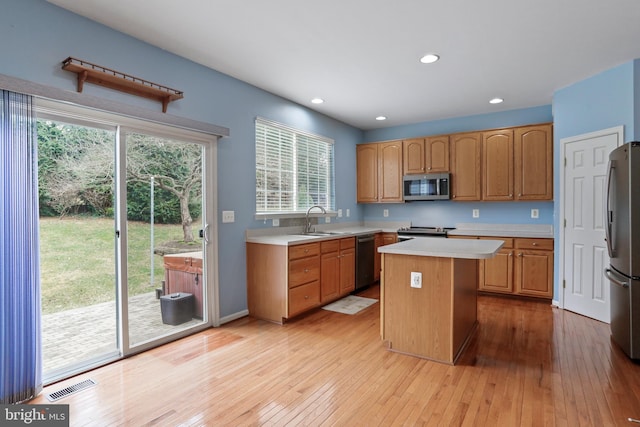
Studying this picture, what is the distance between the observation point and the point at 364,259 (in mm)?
4965

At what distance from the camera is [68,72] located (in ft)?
7.89

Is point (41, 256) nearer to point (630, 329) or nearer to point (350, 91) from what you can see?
point (350, 91)

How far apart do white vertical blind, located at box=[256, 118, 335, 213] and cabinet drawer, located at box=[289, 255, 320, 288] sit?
84 centimetres

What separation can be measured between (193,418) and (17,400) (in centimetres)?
113

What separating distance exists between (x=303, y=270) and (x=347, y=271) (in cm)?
100

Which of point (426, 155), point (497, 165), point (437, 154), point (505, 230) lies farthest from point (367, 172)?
point (505, 230)

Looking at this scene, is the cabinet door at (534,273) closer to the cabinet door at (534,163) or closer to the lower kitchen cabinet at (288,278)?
the cabinet door at (534,163)

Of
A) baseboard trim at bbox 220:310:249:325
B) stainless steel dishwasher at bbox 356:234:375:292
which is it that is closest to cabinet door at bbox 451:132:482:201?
stainless steel dishwasher at bbox 356:234:375:292

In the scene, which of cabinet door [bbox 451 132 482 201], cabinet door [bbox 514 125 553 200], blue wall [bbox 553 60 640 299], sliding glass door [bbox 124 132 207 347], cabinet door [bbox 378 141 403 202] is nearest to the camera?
sliding glass door [bbox 124 132 207 347]

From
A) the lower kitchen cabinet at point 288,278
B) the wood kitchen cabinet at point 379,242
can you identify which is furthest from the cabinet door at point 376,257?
the lower kitchen cabinet at point 288,278

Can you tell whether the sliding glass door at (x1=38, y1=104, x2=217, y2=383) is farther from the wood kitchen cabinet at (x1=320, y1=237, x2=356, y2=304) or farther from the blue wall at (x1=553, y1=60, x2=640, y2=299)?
the blue wall at (x1=553, y1=60, x2=640, y2=299)

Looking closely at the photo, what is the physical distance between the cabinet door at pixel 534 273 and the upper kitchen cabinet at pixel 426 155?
1.64 meters

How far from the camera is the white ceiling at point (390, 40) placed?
2.40 metres

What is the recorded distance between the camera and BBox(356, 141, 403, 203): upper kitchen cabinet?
5.60 metres
